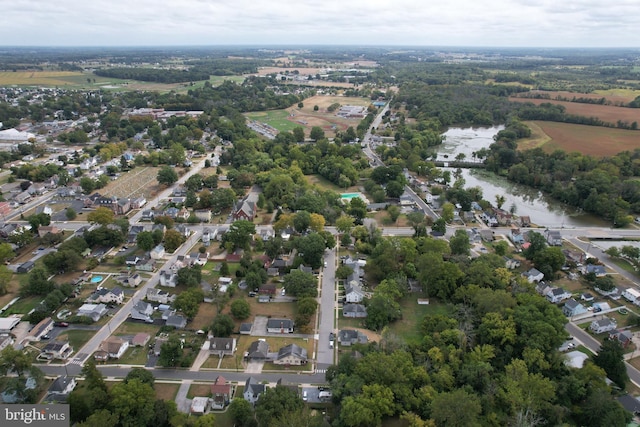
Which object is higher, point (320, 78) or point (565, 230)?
point (320, 78)

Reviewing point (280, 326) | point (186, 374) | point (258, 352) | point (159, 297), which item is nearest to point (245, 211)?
point (159, 297)

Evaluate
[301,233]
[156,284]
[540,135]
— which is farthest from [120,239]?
[540,135]

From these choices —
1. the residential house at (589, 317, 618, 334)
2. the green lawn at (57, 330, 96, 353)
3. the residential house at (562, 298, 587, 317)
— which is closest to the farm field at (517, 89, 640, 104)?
the residential house at (562, 298, 587, 317)

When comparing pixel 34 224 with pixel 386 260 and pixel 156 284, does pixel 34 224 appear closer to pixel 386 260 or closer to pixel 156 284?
pixel 156 284

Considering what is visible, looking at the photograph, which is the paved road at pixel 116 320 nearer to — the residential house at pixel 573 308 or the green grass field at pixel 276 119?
the residential house at pixel 573 308

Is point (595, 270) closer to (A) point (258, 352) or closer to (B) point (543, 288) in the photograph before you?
(B) point (543, 288)

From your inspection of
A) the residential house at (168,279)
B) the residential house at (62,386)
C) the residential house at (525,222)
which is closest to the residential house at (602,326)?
the residential house at (525,222)
